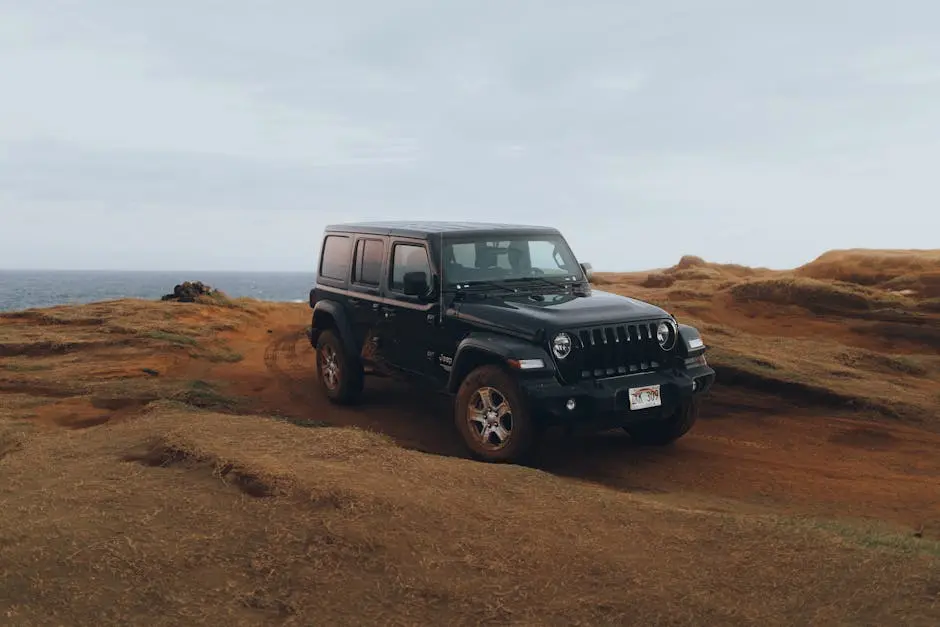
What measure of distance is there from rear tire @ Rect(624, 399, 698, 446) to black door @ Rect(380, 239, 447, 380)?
6.45ft

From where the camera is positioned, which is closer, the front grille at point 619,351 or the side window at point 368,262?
the front grille at point 619,351

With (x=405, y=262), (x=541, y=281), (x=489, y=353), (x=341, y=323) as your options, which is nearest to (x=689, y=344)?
(x=541, y=281)

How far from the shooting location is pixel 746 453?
6.88m

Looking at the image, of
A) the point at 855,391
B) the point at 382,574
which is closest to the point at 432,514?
the point at 382,574

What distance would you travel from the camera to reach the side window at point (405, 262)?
707 centimetres

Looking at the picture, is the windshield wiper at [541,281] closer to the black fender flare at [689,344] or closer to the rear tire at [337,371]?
the black fender flare at [689,344]

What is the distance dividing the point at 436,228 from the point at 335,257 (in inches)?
71.6

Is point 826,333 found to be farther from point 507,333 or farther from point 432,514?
point 432,514

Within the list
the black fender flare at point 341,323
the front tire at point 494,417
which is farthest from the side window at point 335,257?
the front tire at point 494,417

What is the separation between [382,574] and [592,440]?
13.5 feet

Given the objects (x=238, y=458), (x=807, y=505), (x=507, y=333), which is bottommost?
(x=807, y=505)

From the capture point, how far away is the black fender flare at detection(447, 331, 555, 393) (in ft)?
18.9

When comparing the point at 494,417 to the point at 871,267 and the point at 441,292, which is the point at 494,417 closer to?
the point at 441,292

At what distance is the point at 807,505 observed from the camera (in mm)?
5473
